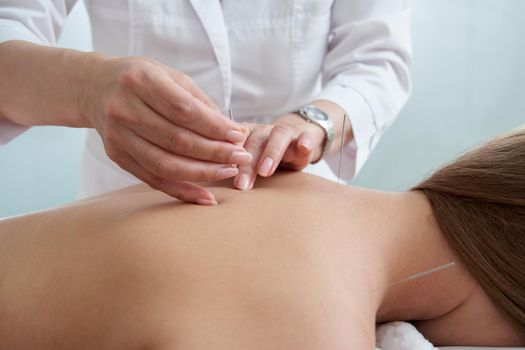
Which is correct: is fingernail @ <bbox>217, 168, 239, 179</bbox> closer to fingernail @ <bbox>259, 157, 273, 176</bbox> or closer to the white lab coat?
fingernail @ <bbox>259, 157, 273, 176</bbox>

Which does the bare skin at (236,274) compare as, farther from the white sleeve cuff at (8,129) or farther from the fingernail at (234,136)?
the white sleeve cuff at (8,129)

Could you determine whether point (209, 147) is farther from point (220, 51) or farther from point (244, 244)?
point (220, 51)

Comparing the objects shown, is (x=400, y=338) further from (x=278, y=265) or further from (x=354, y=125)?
(x=354, y=125)

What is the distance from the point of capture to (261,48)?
60.5 inches

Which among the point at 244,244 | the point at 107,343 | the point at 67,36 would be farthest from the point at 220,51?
the point at 67,36

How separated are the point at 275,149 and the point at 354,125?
44 centimetres

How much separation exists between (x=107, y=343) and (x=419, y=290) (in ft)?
1.75

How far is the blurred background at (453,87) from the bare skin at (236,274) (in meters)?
1.79

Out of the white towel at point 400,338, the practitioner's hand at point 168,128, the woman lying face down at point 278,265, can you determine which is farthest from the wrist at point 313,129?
the white towel at point 400,338

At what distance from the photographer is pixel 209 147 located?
102 cm

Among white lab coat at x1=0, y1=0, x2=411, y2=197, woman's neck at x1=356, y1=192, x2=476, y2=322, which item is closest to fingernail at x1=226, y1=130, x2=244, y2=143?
woman's neck at x1=356, y1=192, x2=476, y2=322

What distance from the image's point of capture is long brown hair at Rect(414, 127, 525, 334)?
3.59 ft

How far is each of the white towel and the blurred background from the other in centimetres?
189

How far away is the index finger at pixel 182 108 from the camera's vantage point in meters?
1.00
